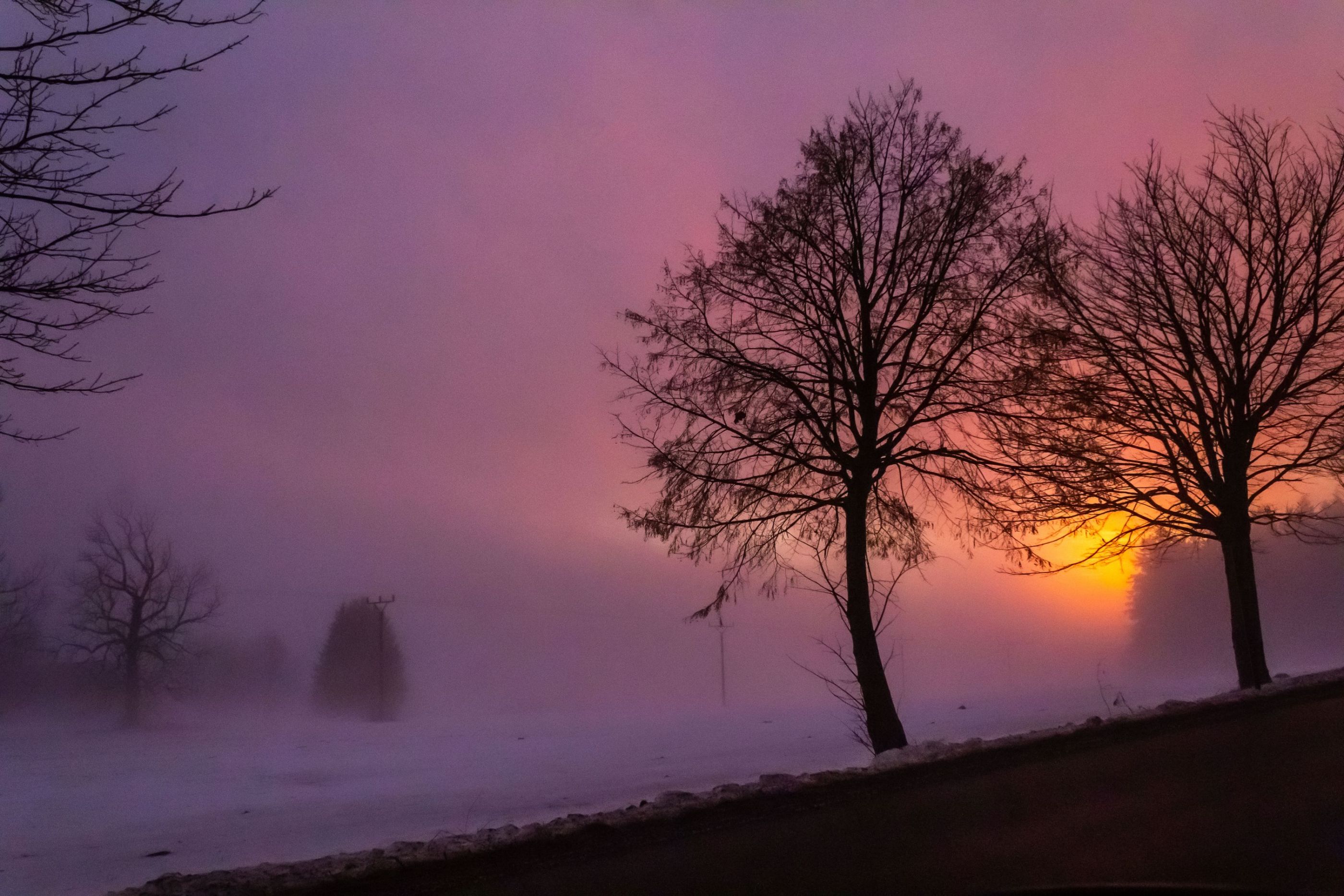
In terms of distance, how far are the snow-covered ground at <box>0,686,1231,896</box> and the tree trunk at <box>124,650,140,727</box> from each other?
7.01m

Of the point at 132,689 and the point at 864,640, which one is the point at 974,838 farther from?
the point at 132,689

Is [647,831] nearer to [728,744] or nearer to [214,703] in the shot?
[728,744]

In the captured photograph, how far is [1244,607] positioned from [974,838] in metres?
14.7

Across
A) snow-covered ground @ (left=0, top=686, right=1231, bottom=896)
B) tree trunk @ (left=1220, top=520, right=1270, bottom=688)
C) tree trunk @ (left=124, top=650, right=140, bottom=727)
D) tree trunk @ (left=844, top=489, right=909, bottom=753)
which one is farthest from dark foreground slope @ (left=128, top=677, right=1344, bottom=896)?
tree trunk @ (left=124, top=650, right=140, bottom=727)

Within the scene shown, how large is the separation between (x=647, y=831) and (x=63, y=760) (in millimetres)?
42592

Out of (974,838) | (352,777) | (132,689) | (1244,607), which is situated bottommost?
(352,777)

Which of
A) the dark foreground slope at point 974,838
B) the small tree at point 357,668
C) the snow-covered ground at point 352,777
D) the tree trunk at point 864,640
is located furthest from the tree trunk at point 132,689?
the dark foreground slope at point 974,838

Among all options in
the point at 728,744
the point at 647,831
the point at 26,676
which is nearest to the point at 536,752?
the point at 728,744

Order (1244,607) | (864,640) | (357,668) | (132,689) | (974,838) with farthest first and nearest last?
1. (357,668)
2. (132,689)
3. (1244,607)
4. (864,640)
5. (974,838)

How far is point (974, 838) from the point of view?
5.93 meters

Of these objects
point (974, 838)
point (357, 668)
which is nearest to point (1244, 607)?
point (974, 838)

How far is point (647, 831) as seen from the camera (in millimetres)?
6598

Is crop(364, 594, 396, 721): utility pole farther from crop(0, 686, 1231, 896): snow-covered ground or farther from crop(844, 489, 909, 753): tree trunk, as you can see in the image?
crop(844, 489, 909, 753): tree trunk

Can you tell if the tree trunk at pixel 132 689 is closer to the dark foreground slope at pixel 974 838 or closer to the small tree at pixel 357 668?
the small tree at pixel 357 668
